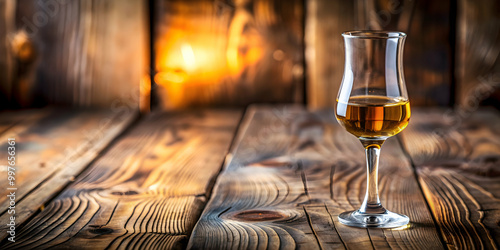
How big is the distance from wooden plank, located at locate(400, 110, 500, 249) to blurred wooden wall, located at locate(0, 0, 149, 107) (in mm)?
904

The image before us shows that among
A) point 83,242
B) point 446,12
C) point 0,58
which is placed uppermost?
point 446,12

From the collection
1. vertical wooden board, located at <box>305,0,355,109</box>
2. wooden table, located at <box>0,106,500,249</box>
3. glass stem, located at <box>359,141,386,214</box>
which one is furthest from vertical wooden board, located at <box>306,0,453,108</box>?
Answer: glass stem, located at <box>359,141,386,214</box>

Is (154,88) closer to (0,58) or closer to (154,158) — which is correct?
(0,58)

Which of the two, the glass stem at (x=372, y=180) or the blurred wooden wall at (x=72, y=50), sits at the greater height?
the blurred wooden wall at (x=72, y=50)

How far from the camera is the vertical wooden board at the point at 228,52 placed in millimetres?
2039

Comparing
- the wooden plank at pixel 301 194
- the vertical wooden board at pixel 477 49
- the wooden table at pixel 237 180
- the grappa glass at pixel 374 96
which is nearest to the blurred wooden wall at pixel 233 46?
the vertical wooden board at pixel 477 49

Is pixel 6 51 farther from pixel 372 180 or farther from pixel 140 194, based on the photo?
pixel 372 180

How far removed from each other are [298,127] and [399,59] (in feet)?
2.75

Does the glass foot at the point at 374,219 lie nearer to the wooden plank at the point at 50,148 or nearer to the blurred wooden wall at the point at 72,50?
the wooden plank at the point at 50,148

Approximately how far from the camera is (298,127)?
1821 millimetres

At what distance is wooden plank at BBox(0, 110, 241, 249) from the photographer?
2.98ft

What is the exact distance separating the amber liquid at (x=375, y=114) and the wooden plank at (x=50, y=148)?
21.2 inches

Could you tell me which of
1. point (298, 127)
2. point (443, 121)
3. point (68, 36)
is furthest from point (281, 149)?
point (68, 36)

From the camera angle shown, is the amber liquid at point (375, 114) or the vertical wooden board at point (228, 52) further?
the vertical wooden board at point (228, 52)
